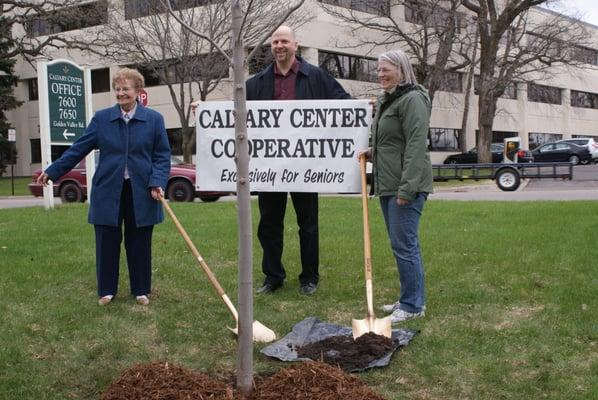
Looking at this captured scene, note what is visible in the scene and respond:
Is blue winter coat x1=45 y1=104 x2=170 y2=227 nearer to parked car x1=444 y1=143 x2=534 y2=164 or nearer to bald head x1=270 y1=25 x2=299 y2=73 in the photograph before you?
bald head x1=270 y1=25 x2=299 y2=73

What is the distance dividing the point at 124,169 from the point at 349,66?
37.2m

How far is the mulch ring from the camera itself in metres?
3.35

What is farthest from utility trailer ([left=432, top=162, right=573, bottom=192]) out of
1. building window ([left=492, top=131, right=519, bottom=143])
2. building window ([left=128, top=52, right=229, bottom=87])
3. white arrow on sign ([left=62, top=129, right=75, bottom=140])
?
building window ([left=492, top=131, right=519, bottom=143])

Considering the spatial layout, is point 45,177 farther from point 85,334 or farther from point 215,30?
point 215,30

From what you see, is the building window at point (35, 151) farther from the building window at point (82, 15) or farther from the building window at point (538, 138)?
the building window at point (538, 138)

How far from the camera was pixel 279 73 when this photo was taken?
584cm

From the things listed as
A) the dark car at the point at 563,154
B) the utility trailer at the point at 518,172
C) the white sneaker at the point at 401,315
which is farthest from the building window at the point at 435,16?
the white sneaker at the point at 401,315

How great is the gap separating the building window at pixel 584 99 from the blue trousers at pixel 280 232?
59873 millimetres

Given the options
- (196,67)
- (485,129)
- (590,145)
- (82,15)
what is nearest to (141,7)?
(196,67)

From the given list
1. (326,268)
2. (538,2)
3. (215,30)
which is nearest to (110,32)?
(215,30)

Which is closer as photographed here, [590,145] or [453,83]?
[590,145]

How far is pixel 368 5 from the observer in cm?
3669

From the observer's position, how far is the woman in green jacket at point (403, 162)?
4.81 metres

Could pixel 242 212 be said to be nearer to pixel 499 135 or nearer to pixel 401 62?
pixel 401 62
